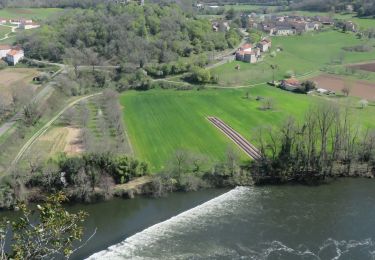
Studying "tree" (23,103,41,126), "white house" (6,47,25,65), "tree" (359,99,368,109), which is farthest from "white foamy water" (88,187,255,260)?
"white house" (6,47,25,65)

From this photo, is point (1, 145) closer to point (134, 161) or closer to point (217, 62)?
point (134, 161)

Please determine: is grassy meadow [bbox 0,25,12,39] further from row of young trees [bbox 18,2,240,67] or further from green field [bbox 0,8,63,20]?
row of young trees [bbox 18,2,240,67]

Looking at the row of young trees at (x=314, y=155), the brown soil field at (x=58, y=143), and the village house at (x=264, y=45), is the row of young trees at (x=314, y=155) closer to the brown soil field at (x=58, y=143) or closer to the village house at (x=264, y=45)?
the brown soil field at (x=58, y=143)

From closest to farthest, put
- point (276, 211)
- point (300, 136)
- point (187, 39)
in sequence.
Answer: point (276, 211) < point (300, 136) < point (187, 39)

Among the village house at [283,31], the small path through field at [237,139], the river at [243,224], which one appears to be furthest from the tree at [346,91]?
the village house at [283,31]

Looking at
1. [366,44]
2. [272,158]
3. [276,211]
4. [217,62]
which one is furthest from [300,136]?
[366,44]

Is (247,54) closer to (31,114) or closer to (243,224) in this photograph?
(31,114)

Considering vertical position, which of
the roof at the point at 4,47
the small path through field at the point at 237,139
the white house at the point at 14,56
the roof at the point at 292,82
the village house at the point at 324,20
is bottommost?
the small path through field at the point at 237,139
